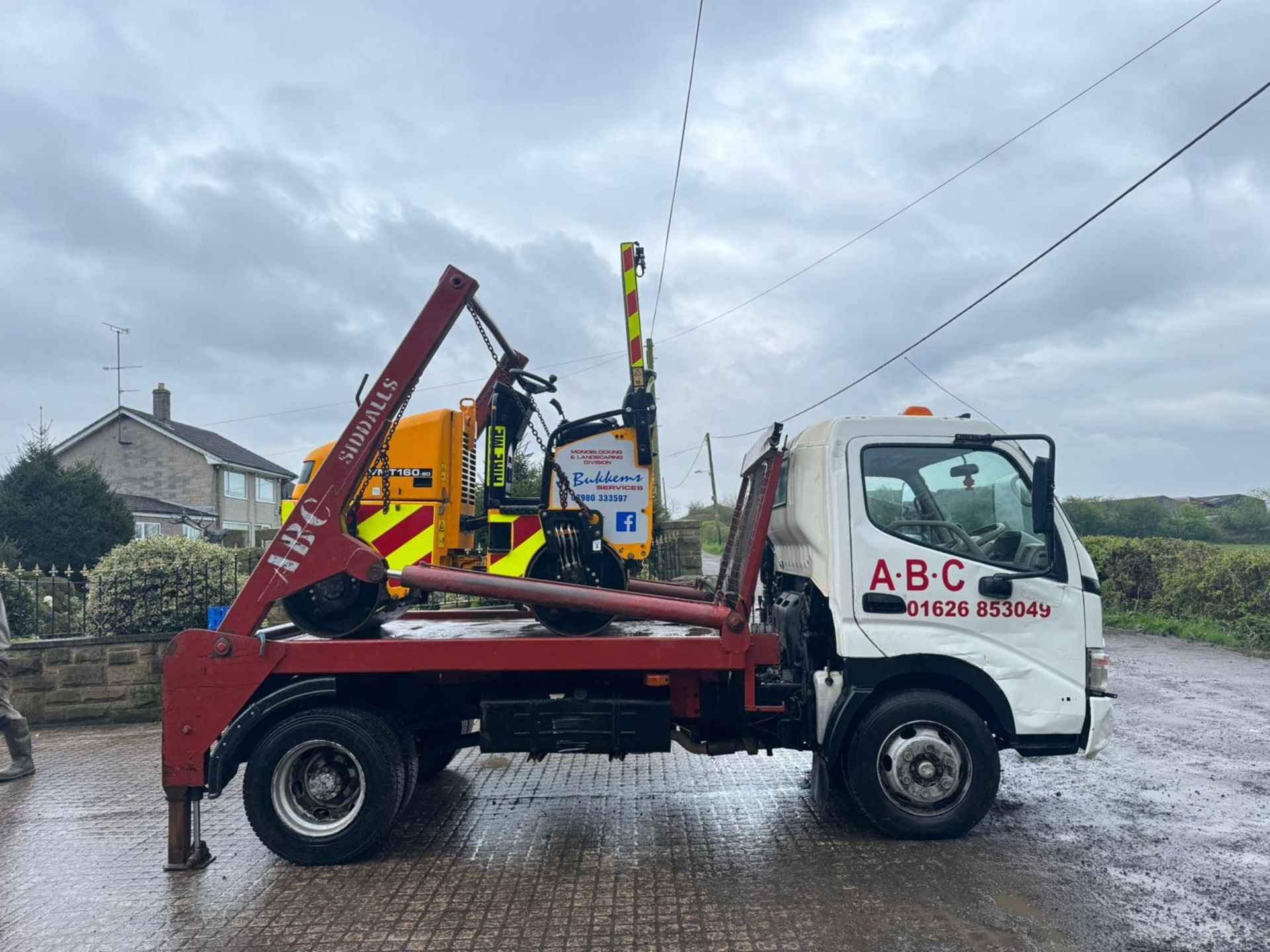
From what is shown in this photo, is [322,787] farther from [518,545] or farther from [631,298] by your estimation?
[631,298]

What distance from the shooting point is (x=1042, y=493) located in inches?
189

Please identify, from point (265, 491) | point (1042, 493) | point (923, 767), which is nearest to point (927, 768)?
point (923, 767)

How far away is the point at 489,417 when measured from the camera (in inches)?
278

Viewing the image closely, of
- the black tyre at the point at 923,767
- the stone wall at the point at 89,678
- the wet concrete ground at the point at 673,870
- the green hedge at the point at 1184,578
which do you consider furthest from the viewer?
the green hedge at the point at 1184,578

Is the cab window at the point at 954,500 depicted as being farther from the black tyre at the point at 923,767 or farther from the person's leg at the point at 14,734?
the person's leg at the point at 14,734

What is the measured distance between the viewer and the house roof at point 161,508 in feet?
113

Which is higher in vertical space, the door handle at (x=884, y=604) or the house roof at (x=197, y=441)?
the house roof at (x=197, y=441)

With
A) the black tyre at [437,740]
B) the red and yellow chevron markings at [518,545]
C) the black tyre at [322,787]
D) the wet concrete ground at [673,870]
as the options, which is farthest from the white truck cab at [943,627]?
the red and yellow chevron markings at [518,545]

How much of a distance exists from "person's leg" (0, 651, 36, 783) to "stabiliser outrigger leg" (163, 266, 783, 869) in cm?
308

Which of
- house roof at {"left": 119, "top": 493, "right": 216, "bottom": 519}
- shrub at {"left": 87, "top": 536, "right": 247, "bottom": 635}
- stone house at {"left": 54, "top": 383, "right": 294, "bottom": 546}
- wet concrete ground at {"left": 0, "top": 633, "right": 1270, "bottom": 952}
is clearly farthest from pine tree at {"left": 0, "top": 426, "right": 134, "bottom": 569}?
wet concrete ground at {"left": 0, "top": 633, "right": 1270, "bottom": 952}

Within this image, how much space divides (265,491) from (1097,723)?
4319cm

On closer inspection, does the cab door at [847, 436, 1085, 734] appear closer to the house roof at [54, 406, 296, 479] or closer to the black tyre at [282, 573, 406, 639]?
the black tyre at [282, 573, 406, 639]

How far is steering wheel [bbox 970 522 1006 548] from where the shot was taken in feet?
16.9

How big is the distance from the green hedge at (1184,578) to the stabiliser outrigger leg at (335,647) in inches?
398
